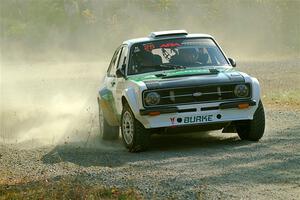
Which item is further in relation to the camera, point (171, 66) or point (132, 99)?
A: point (171, 66)

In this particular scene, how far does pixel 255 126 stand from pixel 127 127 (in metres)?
1.91

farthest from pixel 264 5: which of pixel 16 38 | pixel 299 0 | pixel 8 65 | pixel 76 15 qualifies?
pixel 8 65

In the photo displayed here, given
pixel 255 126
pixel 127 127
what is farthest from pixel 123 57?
pixel 255 126

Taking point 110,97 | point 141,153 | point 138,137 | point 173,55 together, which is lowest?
point 141,153

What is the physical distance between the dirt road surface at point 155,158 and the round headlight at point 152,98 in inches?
29.5

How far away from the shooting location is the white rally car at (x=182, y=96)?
35.1ft

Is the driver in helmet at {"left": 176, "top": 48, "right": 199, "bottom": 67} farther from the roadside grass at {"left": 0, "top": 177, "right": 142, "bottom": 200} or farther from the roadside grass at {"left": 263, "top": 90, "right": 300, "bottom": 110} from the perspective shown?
the roadside grass at {"left": 263, "top": 90, "right": 300, "bottom": 110}

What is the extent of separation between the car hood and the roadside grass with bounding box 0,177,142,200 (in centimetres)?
277

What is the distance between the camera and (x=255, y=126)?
36.6 ft

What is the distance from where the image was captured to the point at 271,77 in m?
27.1

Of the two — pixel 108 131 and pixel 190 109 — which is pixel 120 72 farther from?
pixel 190 109

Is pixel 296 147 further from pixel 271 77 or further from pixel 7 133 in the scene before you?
pixel 271 77

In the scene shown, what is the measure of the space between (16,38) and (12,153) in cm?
3484

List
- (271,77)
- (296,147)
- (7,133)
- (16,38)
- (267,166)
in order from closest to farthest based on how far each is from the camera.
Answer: (267,166) < (296,147) < (7,133) < (271,77) < (16,38)
